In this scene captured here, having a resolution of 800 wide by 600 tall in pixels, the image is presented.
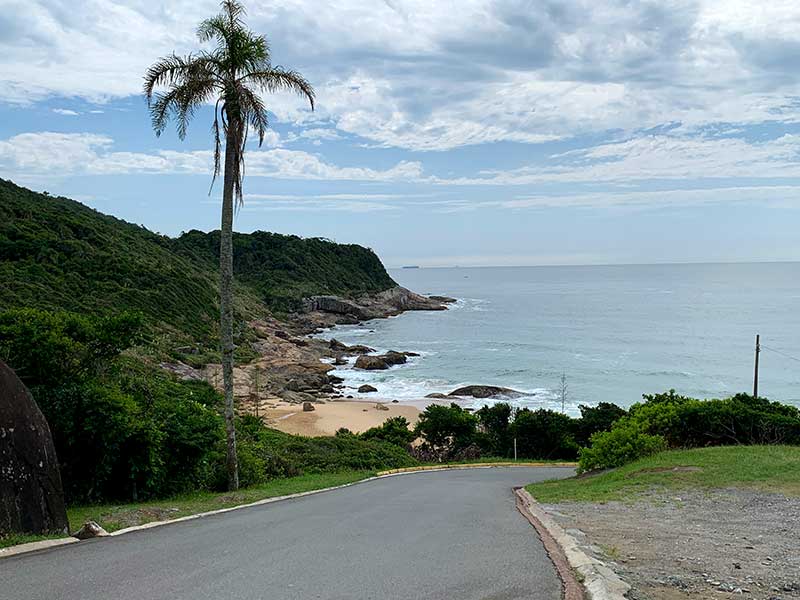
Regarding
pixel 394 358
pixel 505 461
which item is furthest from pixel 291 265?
pixel 505 461

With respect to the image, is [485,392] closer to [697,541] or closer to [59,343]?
[59,343]

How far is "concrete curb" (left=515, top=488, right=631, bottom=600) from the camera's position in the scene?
527 cm

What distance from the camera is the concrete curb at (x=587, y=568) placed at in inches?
207

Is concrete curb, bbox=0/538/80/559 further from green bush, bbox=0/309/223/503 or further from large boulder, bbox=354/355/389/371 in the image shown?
large boulder, bbox=354/355/389/371

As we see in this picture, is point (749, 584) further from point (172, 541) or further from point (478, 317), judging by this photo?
point (478, 317)

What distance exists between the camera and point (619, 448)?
58.8 ft

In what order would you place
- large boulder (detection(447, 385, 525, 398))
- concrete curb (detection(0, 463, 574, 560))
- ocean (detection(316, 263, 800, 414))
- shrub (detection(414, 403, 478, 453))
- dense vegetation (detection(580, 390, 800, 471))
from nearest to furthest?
1. concrete curb (detection(0, 463, 574, 560))
2. dense vegetation (detection(580, 390, 800, 471))
3. shrub (detection(414, 403, 478, 453))
4. large boulder (detection(447, 385, 525, 398))
5. ocean (detection(316, 263, 800, 414))

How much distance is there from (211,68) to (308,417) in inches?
1208

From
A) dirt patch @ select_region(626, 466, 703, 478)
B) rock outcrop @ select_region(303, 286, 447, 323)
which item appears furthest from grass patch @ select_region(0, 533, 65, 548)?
rock outcrop @ select_region(303, 286, 447, 323)

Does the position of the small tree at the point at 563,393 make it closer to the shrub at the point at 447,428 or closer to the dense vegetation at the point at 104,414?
the shrub at the point at 447,428

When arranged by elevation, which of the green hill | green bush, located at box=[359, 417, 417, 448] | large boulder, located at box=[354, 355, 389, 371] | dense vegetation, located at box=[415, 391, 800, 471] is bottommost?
green bush, located at box=[359, 417, 417, 448]

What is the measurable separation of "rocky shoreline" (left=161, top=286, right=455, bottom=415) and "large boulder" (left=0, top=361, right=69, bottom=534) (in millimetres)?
31483

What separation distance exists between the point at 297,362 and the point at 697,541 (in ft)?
179

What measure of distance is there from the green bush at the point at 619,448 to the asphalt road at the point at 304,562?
824 centimetres
